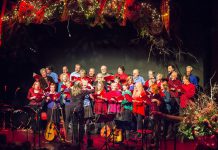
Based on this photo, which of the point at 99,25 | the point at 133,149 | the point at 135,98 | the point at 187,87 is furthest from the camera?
the point at 99,25

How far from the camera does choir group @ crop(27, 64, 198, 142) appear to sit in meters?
12.5

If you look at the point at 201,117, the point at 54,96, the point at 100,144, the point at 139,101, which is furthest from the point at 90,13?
the point at 201,117

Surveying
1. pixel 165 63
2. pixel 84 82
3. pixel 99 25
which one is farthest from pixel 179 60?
pixel 84 82

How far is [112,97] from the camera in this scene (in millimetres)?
12602

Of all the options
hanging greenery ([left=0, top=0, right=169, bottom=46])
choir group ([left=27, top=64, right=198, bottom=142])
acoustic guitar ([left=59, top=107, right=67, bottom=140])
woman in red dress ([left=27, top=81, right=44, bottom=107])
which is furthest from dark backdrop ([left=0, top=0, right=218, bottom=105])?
acoustic guitar ([left=59, top=107, right=67, bottom=140])

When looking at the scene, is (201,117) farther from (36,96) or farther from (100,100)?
(36,96)

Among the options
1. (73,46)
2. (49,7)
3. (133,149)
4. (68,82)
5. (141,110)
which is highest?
(49,7)

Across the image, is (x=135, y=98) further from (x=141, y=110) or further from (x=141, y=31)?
(x=141, y=31)

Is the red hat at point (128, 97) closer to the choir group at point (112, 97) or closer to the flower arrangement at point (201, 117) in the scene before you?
the choir group at point (112, 97)

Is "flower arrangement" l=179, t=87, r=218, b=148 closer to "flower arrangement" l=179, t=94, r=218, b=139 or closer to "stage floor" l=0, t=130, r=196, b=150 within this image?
"flower arrangement" l=179, t=94, r=218, b=139

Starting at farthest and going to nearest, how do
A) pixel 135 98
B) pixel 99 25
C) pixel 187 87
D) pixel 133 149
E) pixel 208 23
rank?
pixel 99 25 < pixel 208 23 < pixel 187 87 < pixel 135 98 < pixel 133 149

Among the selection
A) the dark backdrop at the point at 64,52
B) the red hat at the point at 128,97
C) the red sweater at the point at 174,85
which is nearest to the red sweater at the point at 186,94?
the red sweater at the point at 174,85

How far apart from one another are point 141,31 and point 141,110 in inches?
175

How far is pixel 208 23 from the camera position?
51.1 feet
